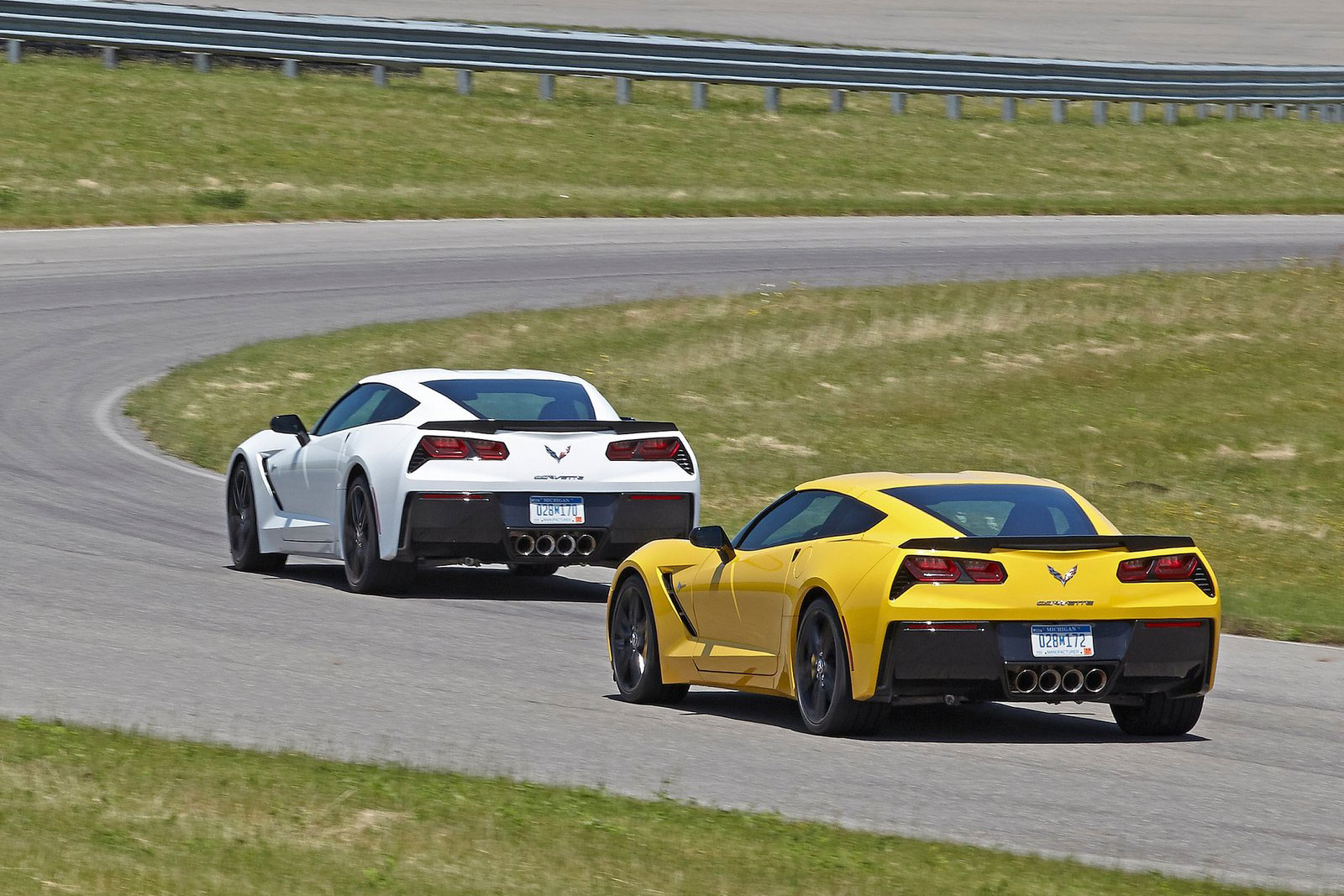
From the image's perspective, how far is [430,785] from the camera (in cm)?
736

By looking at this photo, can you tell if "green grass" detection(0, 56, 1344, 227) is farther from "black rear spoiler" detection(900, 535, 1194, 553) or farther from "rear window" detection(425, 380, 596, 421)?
"black rear spoiler" detection(900, 535, 1194, 553)

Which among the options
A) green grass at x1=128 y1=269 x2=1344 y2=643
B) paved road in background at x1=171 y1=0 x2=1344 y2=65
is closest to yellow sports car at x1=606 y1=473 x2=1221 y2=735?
green grass at x1=128 y1=269 x2=1344 y2=643

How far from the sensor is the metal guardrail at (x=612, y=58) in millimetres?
32906

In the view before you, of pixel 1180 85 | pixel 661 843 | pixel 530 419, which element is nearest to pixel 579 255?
pixel 530 419

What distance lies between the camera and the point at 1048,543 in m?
8.79

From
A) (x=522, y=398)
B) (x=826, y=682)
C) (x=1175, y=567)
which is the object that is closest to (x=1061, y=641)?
(x=1175, y=567)

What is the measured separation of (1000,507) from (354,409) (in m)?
5.57

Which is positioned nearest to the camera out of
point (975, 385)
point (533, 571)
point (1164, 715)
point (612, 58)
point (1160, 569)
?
point (1160, 569)

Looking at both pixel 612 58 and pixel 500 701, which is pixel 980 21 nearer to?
pixel 612 58

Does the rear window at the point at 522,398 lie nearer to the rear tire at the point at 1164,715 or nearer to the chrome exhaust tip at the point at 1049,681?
the rear tire at the point at 1164,715

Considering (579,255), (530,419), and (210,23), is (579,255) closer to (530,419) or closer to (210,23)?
(210,23)

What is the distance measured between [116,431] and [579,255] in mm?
10399

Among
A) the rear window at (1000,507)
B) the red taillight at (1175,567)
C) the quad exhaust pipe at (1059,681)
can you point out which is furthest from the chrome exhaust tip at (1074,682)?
the rear window at (1000,507)

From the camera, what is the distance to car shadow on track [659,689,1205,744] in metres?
9.18
